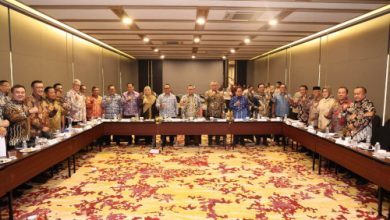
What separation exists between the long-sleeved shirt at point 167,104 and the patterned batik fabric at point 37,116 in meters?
2.86

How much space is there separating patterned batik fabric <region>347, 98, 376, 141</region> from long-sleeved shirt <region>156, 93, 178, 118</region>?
413 centimetres

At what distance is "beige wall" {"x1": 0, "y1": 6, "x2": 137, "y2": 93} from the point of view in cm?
530

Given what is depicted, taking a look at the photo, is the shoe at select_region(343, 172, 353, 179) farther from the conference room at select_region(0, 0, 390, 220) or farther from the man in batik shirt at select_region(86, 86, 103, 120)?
the man in batik shirt at select_region(86, 86, 103, 120)

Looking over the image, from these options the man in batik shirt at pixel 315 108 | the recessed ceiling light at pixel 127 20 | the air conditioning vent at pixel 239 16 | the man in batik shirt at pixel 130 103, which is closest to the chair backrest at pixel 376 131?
the man in batik shirt at pixel 315 108

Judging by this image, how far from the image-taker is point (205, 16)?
18.4ft

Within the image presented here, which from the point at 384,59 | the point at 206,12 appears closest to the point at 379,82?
the point at 384,59

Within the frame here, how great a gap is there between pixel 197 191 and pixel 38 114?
118 inches

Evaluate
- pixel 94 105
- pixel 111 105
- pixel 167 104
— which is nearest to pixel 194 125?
pixel 167 104

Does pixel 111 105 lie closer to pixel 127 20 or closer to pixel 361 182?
pixel 127 20

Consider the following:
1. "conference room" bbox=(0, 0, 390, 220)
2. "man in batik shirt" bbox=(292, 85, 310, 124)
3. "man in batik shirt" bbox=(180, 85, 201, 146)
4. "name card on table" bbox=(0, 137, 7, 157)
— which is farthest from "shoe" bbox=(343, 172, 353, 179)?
"name card on table" bbox=(0, 137, 7, 157)

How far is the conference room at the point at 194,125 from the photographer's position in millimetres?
3771

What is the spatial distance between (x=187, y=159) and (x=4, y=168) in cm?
362

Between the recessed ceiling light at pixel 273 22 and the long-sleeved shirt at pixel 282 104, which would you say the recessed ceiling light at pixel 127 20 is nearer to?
the recessed ceiling light at pixel 273 22

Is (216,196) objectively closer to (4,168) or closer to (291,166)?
(291,166)
